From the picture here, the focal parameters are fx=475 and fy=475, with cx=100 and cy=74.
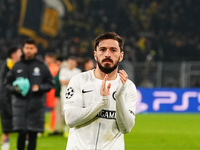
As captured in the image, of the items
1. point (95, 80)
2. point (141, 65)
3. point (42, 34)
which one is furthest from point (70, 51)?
point (95, 80)

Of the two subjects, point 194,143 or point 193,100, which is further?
point 193,100

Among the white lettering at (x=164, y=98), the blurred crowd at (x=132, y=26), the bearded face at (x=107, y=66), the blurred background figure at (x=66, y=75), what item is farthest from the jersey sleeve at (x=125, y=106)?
the blurred crowd at (x=132, y=26)

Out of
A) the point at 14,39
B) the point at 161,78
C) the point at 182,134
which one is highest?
the point at 14,39

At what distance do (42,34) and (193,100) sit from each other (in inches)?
421

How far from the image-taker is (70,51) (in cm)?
2686

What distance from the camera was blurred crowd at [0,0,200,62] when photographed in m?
27.3

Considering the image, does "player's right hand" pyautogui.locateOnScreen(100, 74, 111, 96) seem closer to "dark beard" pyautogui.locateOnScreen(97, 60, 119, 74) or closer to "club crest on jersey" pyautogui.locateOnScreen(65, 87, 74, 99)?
"dark beard" pyautogui.locateOnScreen(97, 60, 119, 74)

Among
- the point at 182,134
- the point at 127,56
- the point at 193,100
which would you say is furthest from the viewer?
the point at 127,56

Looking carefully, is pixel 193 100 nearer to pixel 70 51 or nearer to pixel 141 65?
pixel 141 65

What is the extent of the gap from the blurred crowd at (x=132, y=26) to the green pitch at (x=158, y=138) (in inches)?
387

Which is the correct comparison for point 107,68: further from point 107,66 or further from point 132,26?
point 132,26

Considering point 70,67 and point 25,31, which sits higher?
point 25,31

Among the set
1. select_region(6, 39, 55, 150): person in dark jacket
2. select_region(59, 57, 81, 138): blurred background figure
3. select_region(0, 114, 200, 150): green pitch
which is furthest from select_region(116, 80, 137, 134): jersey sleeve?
select_region(59, 57, 81, 138): blurred background figure

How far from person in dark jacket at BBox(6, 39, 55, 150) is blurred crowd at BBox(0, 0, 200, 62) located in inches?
718
